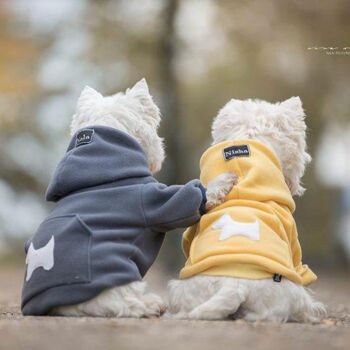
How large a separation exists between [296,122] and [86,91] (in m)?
1.56

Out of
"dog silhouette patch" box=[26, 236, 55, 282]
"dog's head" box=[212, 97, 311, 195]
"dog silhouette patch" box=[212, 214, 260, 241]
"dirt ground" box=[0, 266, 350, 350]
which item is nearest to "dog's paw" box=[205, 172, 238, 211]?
"dog silhouette patch" box=[212, 214, 260, 241]

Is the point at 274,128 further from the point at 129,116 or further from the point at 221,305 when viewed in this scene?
the point at 221,305

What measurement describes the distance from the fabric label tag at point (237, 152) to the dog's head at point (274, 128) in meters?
0.16

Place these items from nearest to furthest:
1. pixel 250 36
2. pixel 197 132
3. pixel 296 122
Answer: pixel 296 122 < pixel 250 36 < pixel 197 132

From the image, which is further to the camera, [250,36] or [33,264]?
[250,36]

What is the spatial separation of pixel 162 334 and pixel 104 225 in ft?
3.79

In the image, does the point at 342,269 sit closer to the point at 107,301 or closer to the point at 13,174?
the point at 13,174

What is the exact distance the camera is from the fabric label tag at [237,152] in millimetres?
5703

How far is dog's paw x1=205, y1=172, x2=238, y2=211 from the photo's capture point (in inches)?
219

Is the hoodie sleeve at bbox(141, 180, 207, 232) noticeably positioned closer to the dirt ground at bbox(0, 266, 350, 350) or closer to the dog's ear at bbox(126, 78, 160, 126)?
Result: the dirt ground at bbox(0, 266, 350, 350)

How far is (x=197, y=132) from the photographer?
67.5ft

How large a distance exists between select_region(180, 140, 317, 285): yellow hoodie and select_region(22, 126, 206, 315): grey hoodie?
0.74 ft

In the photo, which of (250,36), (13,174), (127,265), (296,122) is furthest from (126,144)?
(13,174)

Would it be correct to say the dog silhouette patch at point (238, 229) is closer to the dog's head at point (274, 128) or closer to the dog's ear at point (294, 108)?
the dog's head at point (274, 128)
